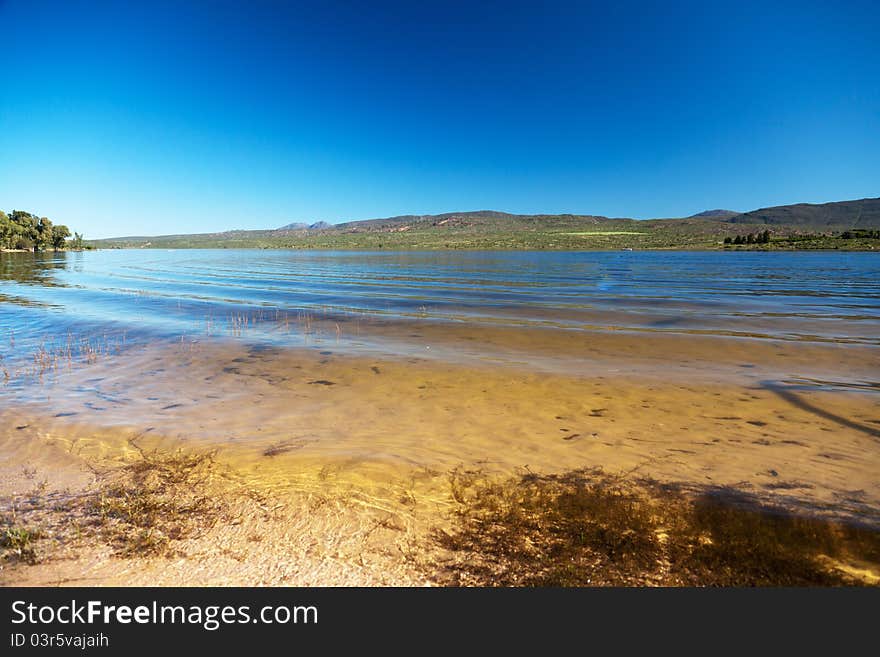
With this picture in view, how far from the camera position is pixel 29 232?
10238 cm

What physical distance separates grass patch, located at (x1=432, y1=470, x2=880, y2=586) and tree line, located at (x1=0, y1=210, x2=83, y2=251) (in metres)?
131

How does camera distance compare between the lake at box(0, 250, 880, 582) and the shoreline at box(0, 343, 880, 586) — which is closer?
the shoreline at box(0, 343, 880, 586)

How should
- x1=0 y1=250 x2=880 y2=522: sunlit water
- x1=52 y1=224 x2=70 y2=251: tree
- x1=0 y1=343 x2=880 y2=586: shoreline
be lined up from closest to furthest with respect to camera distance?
x1=0 y1=343 x2=880 y2=586: shoreline
x1=0 y1=250 x2=880 y2=522: sunlit water
x1=52 y1=224 x2=70 y2=251: tree

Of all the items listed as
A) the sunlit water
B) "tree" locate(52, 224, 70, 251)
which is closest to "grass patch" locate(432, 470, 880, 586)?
the sunlit water

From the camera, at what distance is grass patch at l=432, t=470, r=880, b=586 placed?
3.76 meters

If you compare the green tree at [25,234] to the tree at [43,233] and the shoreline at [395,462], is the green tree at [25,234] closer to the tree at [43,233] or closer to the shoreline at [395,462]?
the tree at [43,233]

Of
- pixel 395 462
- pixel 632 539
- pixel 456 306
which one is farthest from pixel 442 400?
pixel 456 306

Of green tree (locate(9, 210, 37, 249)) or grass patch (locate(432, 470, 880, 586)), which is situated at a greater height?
green tree (locate(9, 210, 37, 249))

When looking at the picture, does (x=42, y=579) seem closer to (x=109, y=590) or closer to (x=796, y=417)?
(x=109, y=590)

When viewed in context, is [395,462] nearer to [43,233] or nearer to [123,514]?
[123,514]

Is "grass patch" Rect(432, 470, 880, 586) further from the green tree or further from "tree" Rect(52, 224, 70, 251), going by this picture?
"tree" Rect(52, 224, 70, 251)

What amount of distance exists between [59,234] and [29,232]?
43.3 ft

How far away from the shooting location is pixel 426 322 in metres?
19.1

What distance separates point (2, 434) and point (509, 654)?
8.38 meters
